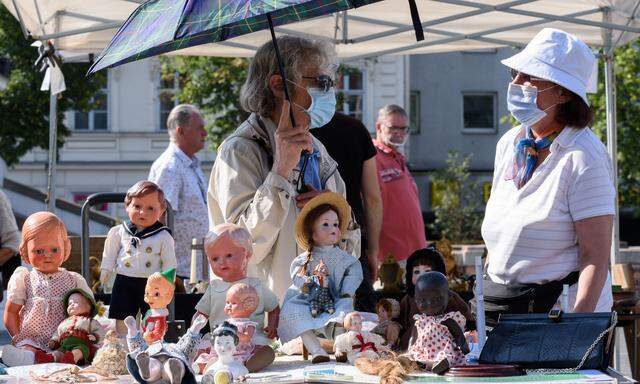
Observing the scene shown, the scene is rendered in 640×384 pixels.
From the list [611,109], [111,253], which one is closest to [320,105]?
[111,253]

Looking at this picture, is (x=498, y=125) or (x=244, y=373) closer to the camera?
(x=244, y=373)

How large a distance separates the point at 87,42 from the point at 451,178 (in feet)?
89.9

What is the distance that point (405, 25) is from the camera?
9.08m

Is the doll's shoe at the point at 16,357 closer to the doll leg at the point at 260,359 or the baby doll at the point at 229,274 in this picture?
the baby doll at the point at 229,274

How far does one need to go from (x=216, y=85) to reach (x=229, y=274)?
25.3 m

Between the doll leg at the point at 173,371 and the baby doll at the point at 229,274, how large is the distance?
53 centimetres

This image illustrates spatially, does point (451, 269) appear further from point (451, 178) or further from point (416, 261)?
point (451, 178)

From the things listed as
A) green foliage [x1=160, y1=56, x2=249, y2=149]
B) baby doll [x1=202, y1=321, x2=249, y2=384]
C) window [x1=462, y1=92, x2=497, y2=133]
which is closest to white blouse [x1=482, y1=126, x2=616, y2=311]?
baby doll [x1=202, y1=321, x2=249, y2=384]

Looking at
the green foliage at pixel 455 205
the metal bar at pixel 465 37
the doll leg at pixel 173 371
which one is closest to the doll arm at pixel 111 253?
the doll leg at pixel 173 371

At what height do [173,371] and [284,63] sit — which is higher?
[284,63]

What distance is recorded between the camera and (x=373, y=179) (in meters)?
7.04

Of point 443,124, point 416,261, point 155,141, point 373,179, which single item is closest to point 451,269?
point 373,179

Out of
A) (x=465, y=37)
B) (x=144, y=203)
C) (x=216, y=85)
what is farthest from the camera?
(x=216, y=85)

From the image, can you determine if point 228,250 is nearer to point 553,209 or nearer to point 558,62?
point 553,209
